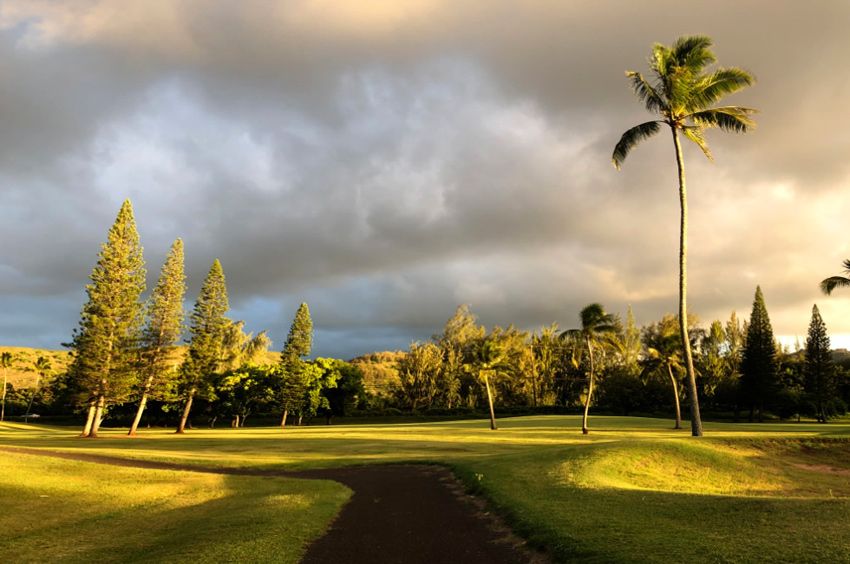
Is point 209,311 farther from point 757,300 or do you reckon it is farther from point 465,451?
point 757,300

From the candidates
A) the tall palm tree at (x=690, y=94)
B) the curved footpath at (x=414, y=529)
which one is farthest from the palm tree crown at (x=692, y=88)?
the curved footpath at (x=414, y=529)

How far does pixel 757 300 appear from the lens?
2872 inches

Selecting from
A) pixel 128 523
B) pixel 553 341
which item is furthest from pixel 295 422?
pixel 128 523

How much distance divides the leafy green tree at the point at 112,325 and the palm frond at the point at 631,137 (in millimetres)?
47957

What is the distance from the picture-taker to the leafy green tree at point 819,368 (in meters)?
64.4

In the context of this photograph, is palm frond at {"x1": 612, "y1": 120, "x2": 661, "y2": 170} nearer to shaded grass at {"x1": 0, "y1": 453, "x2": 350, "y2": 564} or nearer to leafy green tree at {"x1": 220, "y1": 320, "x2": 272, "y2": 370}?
shaded grass at {"x1": 0, "y1": 453, "x2": 350, "y2": 564}

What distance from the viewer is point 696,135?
26.2m

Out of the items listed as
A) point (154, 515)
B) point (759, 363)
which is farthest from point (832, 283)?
point (759, 363)

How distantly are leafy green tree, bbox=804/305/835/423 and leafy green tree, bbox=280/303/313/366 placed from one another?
69157 millimetres

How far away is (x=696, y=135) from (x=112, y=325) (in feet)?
174

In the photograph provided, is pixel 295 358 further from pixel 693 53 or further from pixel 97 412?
pixel 693 53

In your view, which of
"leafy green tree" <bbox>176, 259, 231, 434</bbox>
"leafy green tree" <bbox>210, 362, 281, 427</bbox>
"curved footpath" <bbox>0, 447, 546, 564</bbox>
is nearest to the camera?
"curved footpath" <bbox>0, 447, 546, 564</bbox>

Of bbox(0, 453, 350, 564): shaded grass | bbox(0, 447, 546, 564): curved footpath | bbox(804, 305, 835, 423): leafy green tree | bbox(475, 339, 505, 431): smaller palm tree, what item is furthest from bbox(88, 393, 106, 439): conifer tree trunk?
bbox(804, 305, 835, 423): leafy green tree

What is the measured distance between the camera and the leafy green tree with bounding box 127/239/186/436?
179 ft
